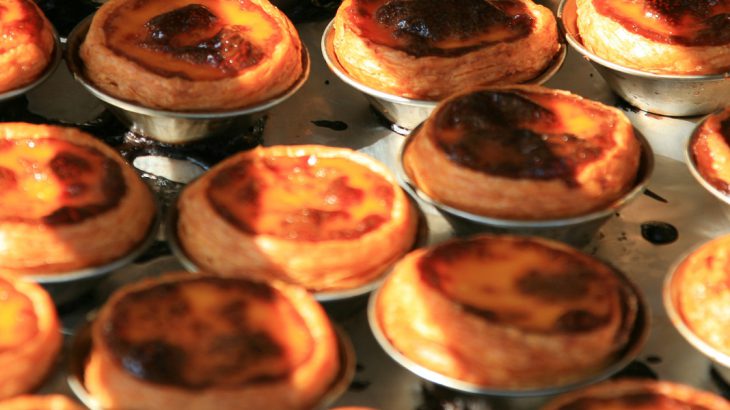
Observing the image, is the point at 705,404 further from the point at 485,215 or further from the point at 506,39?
the point at 506,39

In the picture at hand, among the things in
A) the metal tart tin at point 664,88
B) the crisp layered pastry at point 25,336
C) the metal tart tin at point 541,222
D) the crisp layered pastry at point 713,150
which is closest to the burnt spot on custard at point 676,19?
the metal tart tin at point 664,88

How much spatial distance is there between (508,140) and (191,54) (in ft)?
3.84

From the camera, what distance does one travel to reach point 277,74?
12.1 feet

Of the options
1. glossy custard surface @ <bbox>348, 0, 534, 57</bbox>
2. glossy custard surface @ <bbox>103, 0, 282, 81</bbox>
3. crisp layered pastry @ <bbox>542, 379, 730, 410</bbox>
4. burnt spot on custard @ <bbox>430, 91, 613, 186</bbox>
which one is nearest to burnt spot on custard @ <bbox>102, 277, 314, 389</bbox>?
crisp layered pastry @ <bbox>542, 379, 730, 410</bbox>

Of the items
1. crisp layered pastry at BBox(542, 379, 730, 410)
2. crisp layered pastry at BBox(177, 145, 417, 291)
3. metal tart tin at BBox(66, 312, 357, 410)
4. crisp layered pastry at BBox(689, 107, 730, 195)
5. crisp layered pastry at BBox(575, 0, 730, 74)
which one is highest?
crisp layered pastry at BBox(575, 0, 730, 74)

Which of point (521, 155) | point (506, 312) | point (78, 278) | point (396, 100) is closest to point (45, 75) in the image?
point (78, 278)

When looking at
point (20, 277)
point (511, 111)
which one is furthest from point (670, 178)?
point (20, 277)

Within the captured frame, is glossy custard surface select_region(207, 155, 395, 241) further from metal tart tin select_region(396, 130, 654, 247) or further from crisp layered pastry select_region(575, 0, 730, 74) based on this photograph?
crisp layered pastry select_region(575, 0, 730, 74)

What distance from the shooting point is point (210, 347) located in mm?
2441

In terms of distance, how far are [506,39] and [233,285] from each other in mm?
1673

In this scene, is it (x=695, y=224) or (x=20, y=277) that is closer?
(x=20, y=277)

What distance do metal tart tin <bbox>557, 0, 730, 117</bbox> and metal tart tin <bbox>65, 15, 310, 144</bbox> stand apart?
118 centimetres

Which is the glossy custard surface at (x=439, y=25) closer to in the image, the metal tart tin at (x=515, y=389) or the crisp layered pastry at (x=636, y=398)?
the metal tart tin at (x=515, y=389)

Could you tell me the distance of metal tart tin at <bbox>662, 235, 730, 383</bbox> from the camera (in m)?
2.69
